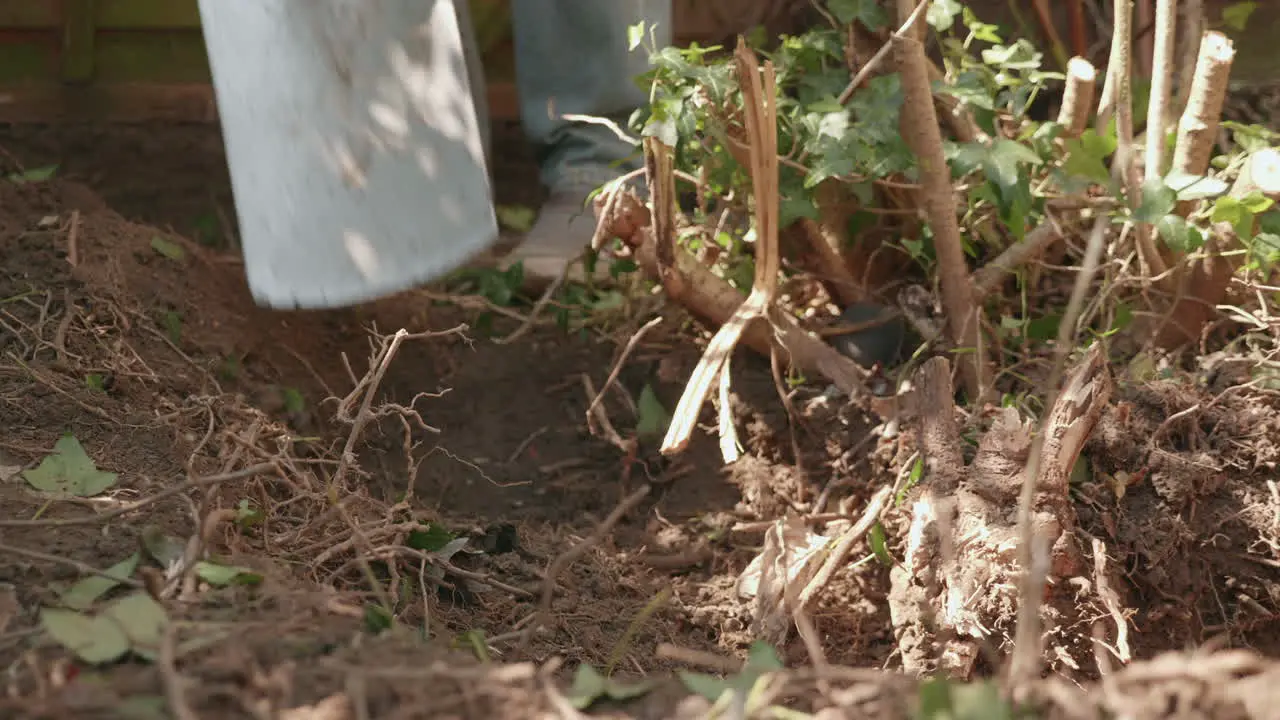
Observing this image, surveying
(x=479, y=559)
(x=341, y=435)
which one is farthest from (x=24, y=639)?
(x=341, y=435)

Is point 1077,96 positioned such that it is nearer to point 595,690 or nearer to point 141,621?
point 595,690

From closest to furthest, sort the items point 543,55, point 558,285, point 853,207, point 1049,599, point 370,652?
1. point 370,652
2. point 1049,599
3. point 853,207
4. point 558,285
5. point 543,55

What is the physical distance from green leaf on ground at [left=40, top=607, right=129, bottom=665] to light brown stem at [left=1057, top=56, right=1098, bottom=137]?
5.61ft

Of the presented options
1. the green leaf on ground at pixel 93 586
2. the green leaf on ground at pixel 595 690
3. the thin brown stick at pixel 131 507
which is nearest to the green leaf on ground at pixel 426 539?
the thin brown stick at pixel 131 507

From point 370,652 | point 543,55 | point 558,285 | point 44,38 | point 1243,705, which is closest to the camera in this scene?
point 1243,705

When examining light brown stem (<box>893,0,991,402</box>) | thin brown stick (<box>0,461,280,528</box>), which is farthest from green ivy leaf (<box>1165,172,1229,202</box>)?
thin brown stick (<box>0,461,280,528</box>)

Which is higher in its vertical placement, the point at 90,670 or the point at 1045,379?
the point at 90,670

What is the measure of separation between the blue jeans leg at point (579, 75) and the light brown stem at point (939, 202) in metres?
0.75

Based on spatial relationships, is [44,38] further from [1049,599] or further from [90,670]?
[1049,599]

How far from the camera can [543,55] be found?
272 cm

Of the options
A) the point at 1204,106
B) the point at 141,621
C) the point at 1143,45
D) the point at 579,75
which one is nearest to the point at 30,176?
the point at 579,75

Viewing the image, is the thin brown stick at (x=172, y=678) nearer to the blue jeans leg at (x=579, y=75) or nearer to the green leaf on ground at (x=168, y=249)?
the green leaf on ground at (x=168, y=249)

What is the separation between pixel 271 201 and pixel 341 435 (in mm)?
422

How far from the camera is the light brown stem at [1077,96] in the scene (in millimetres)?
2076
